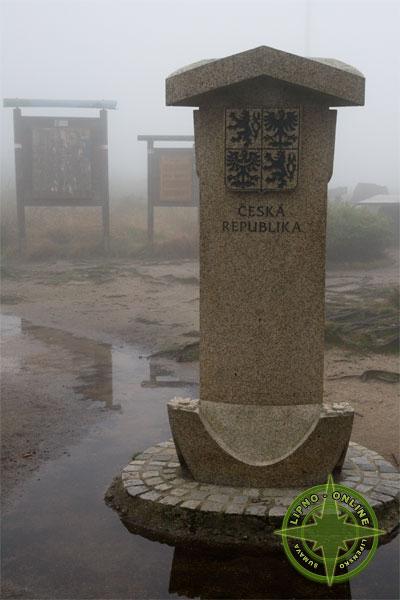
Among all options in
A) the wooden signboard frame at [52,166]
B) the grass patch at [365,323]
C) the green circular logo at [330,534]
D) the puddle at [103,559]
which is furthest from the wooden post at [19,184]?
the green circular logo at [330,534]

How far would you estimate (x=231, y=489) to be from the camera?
396 centimetres

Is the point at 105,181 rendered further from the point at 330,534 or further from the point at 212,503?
the point at 330,534

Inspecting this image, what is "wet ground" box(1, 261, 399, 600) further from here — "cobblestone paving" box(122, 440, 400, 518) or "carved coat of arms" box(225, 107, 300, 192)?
"carved coat of arms" box(225, 107, 300, 192)

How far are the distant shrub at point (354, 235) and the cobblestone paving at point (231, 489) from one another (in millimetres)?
10041

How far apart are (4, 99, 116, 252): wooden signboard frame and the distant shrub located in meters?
5.36

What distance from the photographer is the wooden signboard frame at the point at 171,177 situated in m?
16.0

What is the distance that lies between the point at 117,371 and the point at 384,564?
164 inches

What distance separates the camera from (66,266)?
14266mm

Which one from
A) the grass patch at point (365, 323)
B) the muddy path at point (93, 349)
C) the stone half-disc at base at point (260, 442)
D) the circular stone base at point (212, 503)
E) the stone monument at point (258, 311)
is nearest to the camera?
the circular stone base at point (212, 503)

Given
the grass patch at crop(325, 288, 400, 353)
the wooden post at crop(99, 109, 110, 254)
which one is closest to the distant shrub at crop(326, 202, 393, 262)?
the grass patch at crop(325, 288, 400, 353)

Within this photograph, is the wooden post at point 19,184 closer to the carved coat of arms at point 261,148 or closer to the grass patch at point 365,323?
the grass patch at point 365,323

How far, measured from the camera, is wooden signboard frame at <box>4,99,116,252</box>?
15352mm

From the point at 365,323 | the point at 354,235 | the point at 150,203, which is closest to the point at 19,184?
the point at 150,203

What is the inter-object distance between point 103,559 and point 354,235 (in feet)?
38.4
